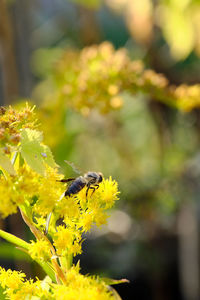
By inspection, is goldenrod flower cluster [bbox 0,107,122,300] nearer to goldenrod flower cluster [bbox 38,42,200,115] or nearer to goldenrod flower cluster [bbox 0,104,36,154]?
goldenrod flower cluster [bbox 0,104,36,154]

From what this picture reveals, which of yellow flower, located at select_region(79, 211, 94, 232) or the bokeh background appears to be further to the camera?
the bokeh background

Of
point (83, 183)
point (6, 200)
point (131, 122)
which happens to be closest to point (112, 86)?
point (83, 183)

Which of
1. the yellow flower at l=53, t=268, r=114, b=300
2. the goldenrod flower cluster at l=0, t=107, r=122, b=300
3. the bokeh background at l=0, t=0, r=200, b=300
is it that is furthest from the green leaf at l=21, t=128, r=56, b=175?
the bokeh background at l=0, t=0, r=200, b=300

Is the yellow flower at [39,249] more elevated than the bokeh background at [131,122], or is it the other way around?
the bokeh background at [131,122]

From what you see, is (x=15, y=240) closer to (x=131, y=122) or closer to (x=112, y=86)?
(x=112, y=86)

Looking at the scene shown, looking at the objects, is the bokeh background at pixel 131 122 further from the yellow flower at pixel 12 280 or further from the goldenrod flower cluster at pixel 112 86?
the yellow flower at pixel 12 280

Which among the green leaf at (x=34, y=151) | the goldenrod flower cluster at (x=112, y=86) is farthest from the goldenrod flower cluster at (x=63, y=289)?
the goldenrod flower cluster at (x=112, y=86)
